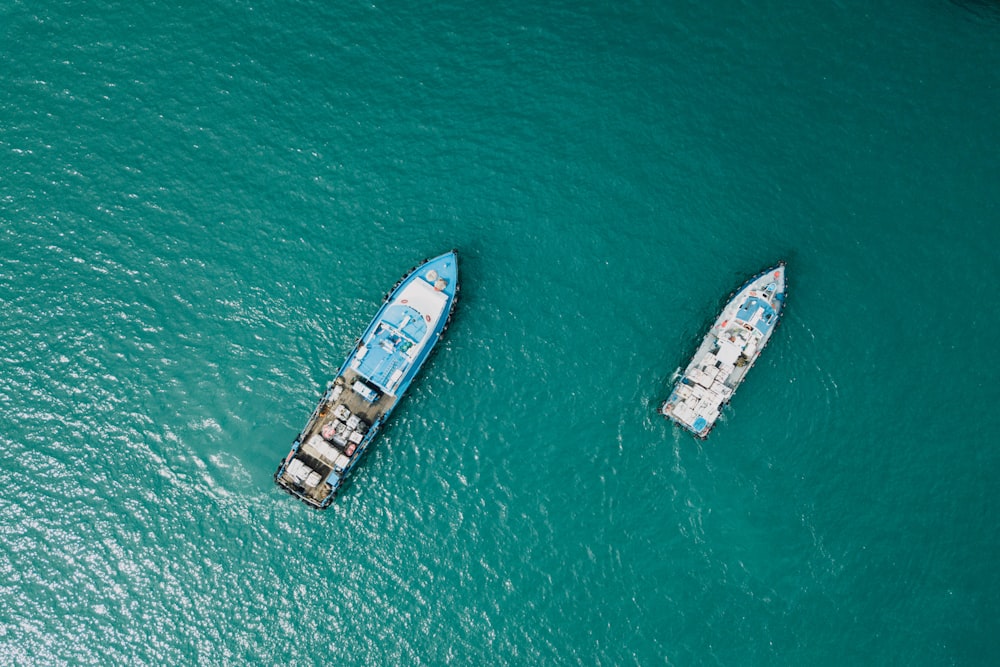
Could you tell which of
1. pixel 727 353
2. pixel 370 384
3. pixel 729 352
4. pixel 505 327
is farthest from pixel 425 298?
pixel 729 352

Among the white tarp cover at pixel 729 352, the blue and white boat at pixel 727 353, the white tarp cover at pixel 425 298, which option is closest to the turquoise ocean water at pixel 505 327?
the blue and white boat at pixel 727 353

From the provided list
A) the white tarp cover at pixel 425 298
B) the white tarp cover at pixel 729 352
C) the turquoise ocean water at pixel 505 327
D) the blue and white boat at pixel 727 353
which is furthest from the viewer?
the turquoise ocean water at pixel 505 327

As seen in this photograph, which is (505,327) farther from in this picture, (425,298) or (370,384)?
(370,384)

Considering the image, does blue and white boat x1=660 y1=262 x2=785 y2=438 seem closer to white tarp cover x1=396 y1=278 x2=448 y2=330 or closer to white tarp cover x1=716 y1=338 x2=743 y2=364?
white tarp cover x1=716 y1=338 x2=743 y2=364

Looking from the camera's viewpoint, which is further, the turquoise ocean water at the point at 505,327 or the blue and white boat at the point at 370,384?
the turquoise ocean water at the point at 505,327

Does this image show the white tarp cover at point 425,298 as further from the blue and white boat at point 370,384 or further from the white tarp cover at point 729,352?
the white tarp cover at point 729,352

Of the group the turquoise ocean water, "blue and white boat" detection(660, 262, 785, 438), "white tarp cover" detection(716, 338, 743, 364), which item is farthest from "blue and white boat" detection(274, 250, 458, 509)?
"white tarp cover" detection(716, 338, 743, 364)
